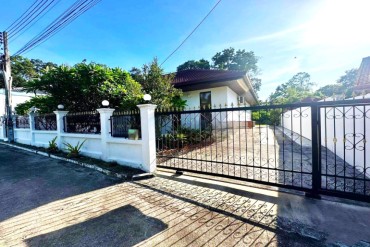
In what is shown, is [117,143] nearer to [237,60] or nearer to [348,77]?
[237,60]

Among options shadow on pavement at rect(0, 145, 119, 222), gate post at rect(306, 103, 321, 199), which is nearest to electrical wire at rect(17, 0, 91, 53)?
shadow on pavement at rect(0, 145, 119, 222)

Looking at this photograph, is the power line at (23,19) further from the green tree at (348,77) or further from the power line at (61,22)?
the green tree at (348,77)

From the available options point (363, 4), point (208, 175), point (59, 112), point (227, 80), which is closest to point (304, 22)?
point (363, 4)

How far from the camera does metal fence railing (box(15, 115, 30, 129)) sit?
10979mm

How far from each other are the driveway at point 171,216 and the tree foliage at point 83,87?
14.7ft

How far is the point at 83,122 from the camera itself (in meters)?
7.28

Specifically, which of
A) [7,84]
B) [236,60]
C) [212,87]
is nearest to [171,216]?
[212,87]

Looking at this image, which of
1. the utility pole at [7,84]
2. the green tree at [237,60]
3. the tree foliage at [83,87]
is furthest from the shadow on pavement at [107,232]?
the green tree at [237,60]

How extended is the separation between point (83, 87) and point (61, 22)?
145 inches

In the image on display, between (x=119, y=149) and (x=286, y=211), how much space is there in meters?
4.64

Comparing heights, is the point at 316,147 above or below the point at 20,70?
below

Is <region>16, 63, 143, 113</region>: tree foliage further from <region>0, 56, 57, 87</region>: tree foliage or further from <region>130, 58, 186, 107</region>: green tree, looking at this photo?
<region>0, 56, 57, 87</region>: tree foliage

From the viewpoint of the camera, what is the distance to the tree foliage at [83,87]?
319 inches

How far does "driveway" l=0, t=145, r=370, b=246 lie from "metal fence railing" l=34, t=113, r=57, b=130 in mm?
5358
